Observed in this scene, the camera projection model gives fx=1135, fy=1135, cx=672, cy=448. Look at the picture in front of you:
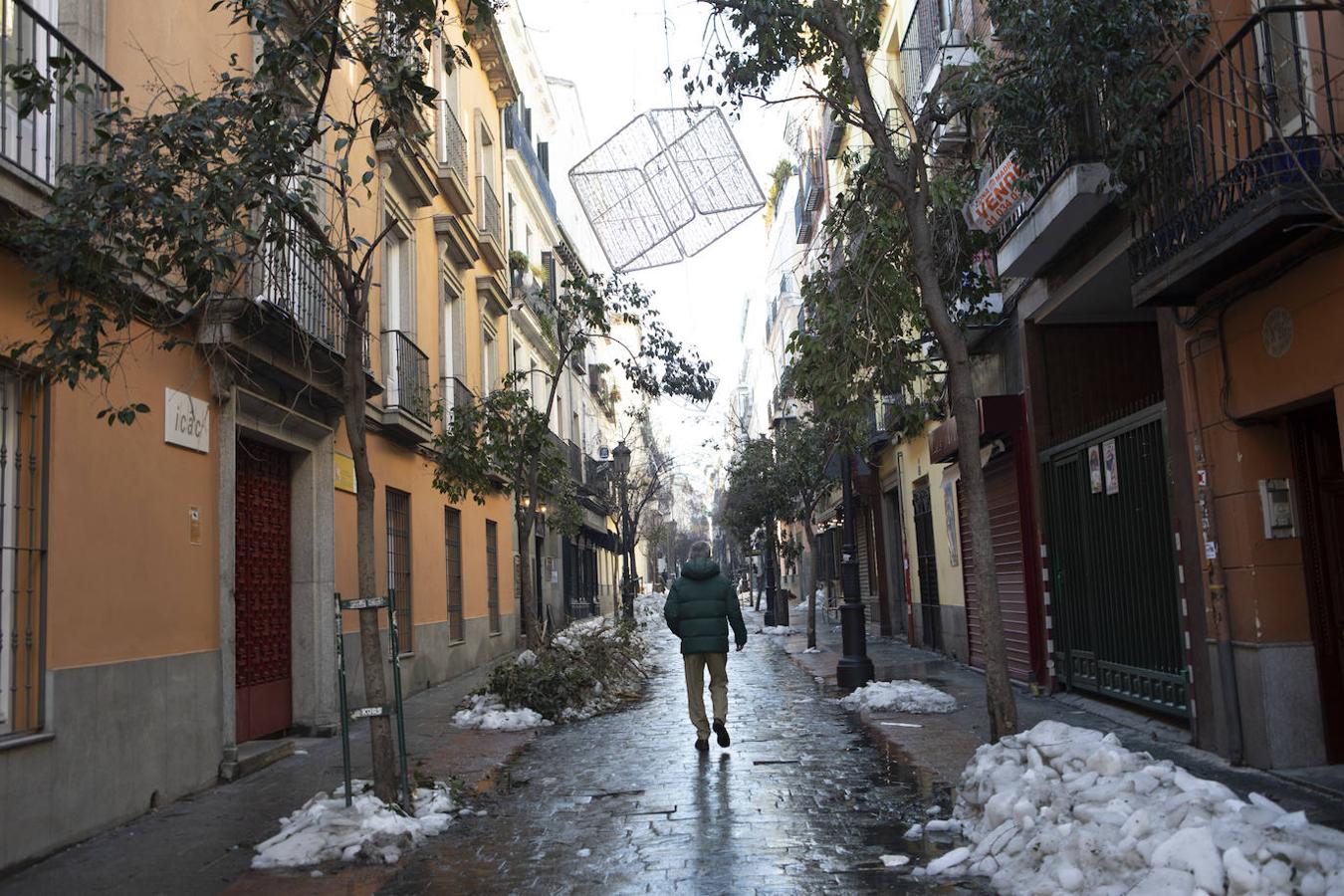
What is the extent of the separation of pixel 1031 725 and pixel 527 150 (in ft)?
69.1

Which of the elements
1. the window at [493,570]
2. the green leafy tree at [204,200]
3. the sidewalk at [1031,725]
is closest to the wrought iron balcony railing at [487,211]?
the window at [493,570]

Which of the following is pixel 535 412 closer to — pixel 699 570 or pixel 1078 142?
pixel 699 570

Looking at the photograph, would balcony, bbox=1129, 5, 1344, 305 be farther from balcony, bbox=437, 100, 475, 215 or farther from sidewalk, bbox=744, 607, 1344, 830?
balcony, bbox=437, 100, 475, 215

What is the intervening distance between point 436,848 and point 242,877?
3.37 feet

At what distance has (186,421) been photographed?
875 centimetres

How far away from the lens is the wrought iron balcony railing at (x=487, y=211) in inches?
825

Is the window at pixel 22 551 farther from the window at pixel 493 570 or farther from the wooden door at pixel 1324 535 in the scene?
the window at pixel 493 570

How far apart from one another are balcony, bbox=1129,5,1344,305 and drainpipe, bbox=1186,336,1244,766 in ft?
2.75

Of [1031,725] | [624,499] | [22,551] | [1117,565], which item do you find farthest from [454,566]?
[624,499]

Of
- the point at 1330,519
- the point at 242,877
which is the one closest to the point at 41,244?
the point at 242,877

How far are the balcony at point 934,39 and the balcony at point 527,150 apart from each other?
10.2m

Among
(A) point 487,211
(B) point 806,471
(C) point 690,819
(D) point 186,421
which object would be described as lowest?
(C) point 690,819

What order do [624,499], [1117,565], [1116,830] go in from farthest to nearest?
[624,499] < [1117,565] < [1116,830]

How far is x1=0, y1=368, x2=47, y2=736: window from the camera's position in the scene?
6434mm
